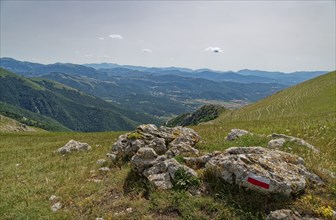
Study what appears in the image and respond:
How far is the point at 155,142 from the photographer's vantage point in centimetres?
1911

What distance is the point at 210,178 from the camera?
1331 centimetres

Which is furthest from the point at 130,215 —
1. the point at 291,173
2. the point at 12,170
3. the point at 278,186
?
the point at 12,170

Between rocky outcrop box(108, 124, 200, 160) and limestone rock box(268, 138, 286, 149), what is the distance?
453cm

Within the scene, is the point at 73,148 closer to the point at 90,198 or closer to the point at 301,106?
the point at 90,198

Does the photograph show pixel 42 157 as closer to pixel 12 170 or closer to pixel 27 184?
pixel 12 170

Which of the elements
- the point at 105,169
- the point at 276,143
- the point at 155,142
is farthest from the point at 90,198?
the point at 276,143

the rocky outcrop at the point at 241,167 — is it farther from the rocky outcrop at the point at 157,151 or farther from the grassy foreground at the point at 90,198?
the grassy foreground at the point at 90,198

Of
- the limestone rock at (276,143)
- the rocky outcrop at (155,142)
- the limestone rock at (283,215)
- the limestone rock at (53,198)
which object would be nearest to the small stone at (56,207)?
the limestone rock at (53,198)

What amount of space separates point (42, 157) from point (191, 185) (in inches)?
793

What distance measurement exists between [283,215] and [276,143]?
8456 millimetres

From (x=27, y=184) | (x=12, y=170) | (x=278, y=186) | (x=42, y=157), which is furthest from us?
(x=42, y=157)

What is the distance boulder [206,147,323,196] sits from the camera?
11.7 metres

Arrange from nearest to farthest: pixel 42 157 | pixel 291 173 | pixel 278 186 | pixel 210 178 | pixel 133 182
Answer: pixel 278 186 < pixel 291 173 < pixel 210 178 < pixel 133 182 < pixel 42 157

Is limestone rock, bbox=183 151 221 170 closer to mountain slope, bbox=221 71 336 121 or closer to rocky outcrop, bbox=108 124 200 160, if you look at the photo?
rocky outcrop, bbox=108 124 200 160
